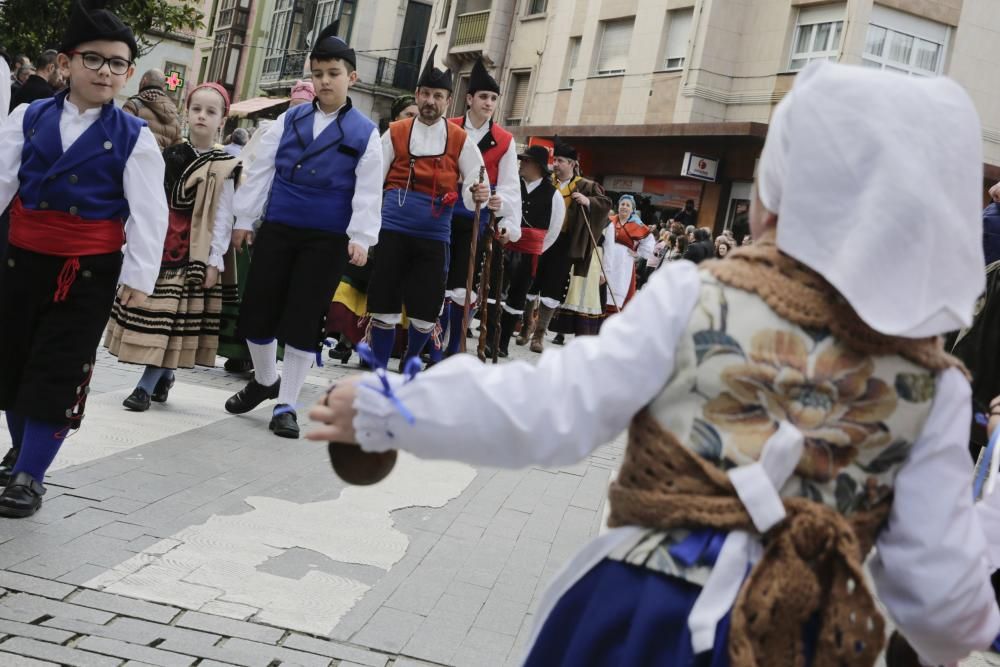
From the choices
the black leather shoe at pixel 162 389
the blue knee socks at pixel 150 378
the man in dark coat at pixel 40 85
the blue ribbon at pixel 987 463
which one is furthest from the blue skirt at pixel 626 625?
the man in dark coat at pixel 40 85

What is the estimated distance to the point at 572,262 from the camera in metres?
14.7

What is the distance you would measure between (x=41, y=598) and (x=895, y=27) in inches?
960

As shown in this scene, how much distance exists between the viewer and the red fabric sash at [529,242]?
13.4m

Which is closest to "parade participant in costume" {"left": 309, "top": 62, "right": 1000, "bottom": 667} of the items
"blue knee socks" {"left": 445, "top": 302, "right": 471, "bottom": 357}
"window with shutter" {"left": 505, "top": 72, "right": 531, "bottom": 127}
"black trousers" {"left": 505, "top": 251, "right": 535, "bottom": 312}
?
"blue knee socks" {"left": 445, "top": 302, "right": 471, "bottom": 357}

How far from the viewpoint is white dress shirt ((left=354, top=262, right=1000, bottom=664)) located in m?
2.16

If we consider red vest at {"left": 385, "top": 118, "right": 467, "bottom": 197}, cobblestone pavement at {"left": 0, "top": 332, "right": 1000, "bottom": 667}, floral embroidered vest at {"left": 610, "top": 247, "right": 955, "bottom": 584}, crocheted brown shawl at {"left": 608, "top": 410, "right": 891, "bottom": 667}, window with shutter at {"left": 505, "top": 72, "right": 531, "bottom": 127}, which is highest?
window with shutter at {"left": 505, "top": 72, "right": 531, "bottom": 127}

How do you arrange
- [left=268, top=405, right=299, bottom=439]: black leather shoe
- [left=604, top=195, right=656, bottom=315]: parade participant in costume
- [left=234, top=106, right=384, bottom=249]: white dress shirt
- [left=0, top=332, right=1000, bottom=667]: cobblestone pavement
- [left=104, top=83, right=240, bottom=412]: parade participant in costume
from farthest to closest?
[left=604, top=195, right=656, bottom=315]: parade participant in costume < [left=104, top=83, right=240, bottom=412]: parade participant in costume < [left=268, top=405, right=299, bottom=439]: black leather shoe < [left=234, top=106, right=384, bottom=249]: white dress shirt < [left=0, top=332, right=1000, bottom=667]: cobblestone pavement

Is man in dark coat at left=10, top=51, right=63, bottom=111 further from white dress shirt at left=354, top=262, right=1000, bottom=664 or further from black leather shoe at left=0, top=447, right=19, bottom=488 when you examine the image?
white dress shirt at left=354, top=262, right=1000, bottom=664

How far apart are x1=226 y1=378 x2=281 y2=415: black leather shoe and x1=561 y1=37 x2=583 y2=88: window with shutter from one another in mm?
26721

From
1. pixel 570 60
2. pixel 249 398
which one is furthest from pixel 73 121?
pixel 570 60

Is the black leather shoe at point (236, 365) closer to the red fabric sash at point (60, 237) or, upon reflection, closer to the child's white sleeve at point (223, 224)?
the child's white sleeve at point (223, 224)

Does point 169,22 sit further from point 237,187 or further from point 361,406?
point 361,406

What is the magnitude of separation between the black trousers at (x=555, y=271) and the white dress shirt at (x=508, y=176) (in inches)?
160

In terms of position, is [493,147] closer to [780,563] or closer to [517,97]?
[780,563]
